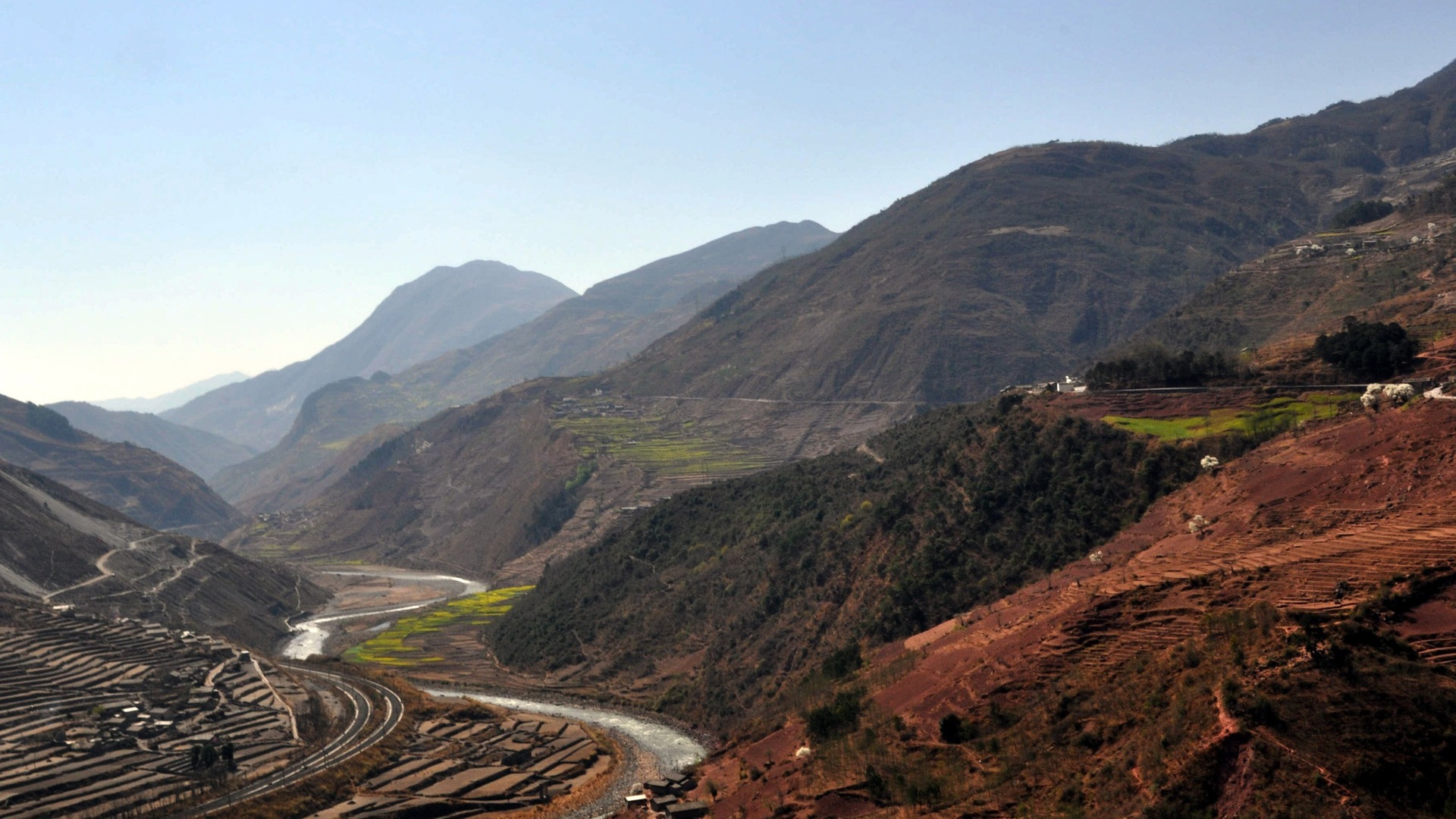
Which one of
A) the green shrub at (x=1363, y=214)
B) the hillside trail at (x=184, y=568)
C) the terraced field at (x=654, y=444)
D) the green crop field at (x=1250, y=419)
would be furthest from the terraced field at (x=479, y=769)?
the green shrub at (x=1363, y=214)

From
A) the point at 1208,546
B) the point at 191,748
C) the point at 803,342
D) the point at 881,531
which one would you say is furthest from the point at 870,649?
the point at 803,342

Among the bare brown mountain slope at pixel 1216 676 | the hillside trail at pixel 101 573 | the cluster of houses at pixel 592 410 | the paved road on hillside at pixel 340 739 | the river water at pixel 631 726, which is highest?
the cluster of houses at pixel 592 410

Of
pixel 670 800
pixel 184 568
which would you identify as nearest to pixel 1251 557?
pixel 670 800

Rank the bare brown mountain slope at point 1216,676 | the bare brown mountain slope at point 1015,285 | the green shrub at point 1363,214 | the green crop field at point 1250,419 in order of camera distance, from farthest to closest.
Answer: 1. the bare brown mountain slope at point 1015,285
2. the green shrub at point 1363,214
3. the green crop field at point 1250,419
4. the bare brown mountain slope at point 1216,676

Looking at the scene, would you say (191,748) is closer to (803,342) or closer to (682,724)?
(682,724)

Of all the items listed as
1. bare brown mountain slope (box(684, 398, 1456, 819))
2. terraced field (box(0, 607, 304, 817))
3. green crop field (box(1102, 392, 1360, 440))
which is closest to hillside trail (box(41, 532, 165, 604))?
terraced field (box(0, 607, 304, 817))

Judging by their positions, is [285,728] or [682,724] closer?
[285,728]

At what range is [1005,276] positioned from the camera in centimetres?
17438

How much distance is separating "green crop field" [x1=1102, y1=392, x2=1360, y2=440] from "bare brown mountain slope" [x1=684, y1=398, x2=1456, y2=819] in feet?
14.7

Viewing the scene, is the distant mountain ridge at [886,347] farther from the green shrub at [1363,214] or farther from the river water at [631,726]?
the river water at [631,726]

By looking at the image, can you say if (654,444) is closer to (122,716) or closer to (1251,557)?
(122,716)

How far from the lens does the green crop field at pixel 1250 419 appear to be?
47.7 meters

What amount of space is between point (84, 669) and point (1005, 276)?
147 meters

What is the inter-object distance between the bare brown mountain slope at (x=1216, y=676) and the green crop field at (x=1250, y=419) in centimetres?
449
